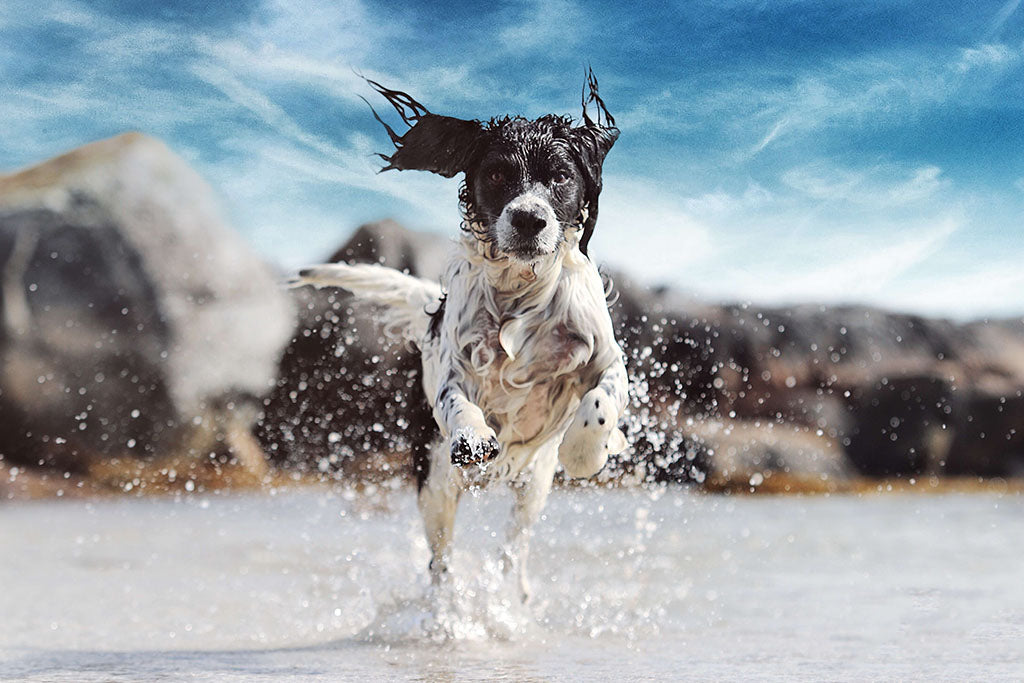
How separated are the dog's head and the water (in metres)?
1.41

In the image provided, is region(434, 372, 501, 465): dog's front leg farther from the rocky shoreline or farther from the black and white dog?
the rocky shoreline

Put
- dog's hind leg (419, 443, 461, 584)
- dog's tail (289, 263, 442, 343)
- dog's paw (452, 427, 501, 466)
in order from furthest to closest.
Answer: dog's tail (289, 263, 442, 343) → dog's hind leg (419, 443, 461, 584) → dog's paw (452, 427, 501, 466)

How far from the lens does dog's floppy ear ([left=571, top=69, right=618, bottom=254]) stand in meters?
3.55

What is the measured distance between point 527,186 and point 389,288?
4.57 feet

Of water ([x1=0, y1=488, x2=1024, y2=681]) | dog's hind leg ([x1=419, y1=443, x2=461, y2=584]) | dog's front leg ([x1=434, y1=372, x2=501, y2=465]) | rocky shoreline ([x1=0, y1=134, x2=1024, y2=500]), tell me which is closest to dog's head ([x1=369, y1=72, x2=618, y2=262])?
dog's front leg ([x1=434, y1=372, x2=501, y2=465])

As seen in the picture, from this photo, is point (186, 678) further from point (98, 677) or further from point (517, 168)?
point (517, 168)

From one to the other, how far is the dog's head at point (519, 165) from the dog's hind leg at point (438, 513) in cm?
114

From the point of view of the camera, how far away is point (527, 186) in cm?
341

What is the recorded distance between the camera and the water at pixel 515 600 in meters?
3.38

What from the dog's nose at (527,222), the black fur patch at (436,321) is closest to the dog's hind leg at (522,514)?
the black fur patch at (436,321)

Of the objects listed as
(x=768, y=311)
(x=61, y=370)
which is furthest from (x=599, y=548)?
(x=61, y=370)

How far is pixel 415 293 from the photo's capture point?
459cm

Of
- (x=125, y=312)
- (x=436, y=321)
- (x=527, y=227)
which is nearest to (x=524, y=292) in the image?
(x=527, y=227)

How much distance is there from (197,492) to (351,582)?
477 cm
